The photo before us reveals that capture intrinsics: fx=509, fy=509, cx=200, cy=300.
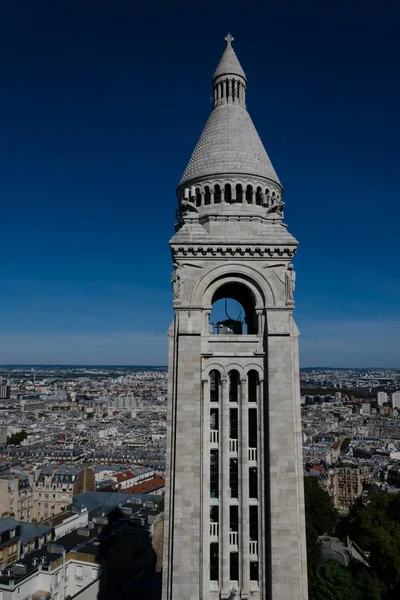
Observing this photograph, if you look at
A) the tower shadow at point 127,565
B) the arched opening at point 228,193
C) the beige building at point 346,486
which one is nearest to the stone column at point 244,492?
the arched opening at point 228,193

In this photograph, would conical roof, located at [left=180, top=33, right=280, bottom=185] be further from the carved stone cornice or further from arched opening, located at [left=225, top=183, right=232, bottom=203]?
the carved stone cornice

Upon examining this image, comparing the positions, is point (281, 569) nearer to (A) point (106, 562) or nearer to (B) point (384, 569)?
(A) point (106, 562)

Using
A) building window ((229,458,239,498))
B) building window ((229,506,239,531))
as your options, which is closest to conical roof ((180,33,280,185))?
building window ((229,458,239,498))

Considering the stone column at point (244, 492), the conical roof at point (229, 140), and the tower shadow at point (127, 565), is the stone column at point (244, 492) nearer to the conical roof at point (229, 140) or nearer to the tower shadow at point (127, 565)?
the conical roof at point (229, 140)

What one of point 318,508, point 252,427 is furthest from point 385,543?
point 252,427

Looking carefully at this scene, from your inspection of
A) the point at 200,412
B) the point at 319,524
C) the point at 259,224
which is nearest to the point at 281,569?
the point at 200,412
